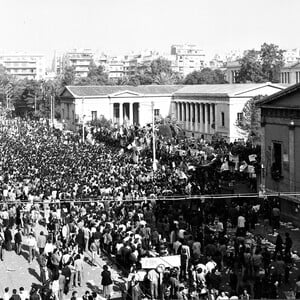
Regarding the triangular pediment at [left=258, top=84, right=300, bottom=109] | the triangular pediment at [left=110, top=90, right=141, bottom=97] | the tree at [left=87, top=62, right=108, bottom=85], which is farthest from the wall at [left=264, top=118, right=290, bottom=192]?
the tree at [left=87, top=62, right=108, bottom=85]

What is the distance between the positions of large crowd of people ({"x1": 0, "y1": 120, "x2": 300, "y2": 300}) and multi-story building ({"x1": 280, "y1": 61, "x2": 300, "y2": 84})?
6077 centimetres

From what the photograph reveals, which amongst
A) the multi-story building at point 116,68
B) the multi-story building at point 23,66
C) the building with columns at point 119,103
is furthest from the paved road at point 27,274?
the multi-story building at point 116,68

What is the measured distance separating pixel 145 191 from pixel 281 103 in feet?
23.3

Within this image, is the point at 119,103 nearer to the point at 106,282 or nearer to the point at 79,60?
the point at 106,282

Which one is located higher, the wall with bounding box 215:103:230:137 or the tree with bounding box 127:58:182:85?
the tree with bounding box 127:58:182:85

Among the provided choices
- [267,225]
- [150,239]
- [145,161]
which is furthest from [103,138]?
[150,239]

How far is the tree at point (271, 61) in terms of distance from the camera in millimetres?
100062

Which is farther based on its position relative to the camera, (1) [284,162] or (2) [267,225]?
(1) [284,162]

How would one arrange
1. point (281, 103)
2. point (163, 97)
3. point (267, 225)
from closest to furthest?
point (267, 225), point (281, 103), point (163, 97)

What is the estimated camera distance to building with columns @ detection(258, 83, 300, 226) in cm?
2828

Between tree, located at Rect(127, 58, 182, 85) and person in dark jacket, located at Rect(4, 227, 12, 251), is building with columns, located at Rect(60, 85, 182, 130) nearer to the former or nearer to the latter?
tree, located at Rect(127, 58, 182, 85)

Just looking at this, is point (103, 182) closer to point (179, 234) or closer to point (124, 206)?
point (124, 206)

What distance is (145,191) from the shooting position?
99.0 ft

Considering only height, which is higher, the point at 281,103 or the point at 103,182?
the point at 281,103
